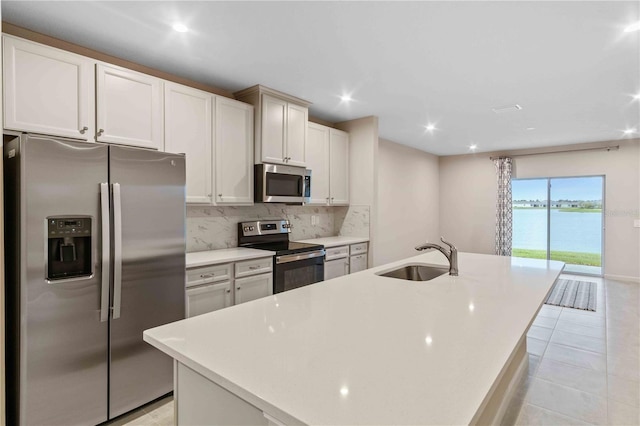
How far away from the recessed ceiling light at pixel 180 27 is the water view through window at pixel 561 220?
22.6 ft

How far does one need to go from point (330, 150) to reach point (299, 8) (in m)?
2.39

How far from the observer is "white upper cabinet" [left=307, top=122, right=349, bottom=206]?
13.6 ft

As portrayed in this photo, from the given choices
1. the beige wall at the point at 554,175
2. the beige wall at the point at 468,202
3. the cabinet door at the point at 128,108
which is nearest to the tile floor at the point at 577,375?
the cabinet door at the point at 128,108

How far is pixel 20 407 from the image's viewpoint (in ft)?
5.75

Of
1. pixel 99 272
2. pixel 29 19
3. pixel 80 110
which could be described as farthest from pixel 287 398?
pixel 29 19

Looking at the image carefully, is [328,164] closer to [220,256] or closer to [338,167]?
[338,167]

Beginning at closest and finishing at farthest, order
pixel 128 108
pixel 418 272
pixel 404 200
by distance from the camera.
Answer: pixel 128 108 → pixel 418 272 → pixel 404 200

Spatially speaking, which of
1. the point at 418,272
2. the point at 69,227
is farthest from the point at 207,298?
the point at 418,272

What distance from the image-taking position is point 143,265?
7.13 ft

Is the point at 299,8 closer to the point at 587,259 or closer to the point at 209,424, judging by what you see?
the point at 209,424

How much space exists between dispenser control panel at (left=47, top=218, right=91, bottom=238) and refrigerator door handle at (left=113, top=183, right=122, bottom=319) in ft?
0.45

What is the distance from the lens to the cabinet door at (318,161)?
4.12 metres

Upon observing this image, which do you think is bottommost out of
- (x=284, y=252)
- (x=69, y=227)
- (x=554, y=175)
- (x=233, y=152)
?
(x=284, y=252)

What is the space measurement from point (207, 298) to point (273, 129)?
5.98ft
